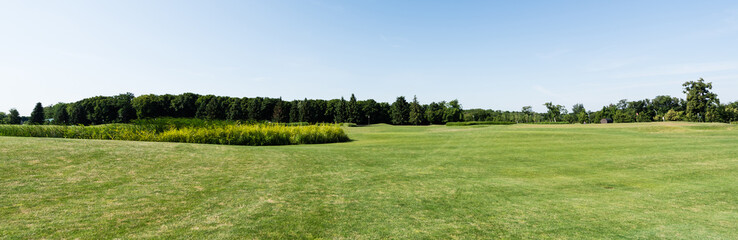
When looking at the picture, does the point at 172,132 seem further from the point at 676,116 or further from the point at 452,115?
the point at 676,116

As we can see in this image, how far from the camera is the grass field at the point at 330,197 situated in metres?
3.85

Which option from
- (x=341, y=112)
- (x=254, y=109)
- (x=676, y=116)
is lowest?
(x=676, y=116)

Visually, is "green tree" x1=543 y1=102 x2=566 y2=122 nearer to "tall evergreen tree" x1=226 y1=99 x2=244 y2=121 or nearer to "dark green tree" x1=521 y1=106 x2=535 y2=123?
"dark green tree" x1=521 y1=106 x2=535 y2=123

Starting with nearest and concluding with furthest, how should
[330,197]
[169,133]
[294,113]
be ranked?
[330,197] < [169,133] < [294,113]

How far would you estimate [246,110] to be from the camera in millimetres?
75375

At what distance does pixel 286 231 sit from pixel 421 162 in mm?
7539

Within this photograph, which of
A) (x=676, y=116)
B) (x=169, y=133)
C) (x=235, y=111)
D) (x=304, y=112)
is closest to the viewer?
(x=169, y=133)

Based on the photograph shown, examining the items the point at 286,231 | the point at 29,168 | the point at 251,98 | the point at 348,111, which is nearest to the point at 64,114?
the point at 251,98

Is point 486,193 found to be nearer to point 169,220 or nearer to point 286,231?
point 286,231

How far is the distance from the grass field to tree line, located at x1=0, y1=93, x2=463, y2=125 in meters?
59.6

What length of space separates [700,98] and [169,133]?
81.6 metres

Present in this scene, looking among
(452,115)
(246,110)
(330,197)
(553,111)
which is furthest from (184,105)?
(553,111)

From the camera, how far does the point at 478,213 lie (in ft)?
16.2

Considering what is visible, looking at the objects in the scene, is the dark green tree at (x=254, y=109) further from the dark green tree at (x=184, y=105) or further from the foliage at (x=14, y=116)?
the foliage at (x=14, y=116)
